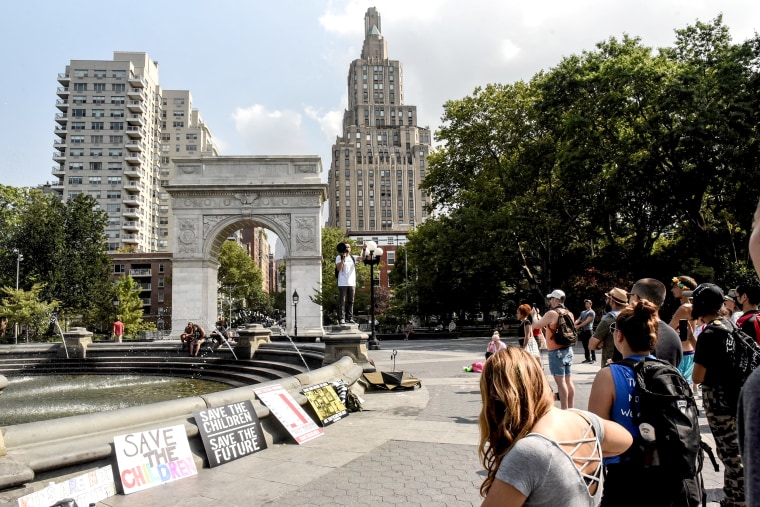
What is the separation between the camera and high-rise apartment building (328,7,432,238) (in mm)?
109938

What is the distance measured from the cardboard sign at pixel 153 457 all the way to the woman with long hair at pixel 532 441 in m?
4.37

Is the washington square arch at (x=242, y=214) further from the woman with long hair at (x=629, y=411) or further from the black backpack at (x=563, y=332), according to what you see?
the woman with long hair at (x=629, y=411)

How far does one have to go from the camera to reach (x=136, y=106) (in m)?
76.6

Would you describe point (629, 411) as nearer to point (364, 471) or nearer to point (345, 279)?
point (364, 471)

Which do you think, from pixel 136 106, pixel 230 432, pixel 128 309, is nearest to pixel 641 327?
pixel 230 432

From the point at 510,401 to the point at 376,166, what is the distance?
362ft

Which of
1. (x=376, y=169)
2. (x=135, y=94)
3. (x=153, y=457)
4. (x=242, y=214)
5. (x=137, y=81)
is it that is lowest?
(x=153, y=457)

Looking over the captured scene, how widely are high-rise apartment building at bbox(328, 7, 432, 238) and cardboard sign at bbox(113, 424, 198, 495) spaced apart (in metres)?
102

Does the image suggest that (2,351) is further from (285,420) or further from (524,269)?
(524,269)

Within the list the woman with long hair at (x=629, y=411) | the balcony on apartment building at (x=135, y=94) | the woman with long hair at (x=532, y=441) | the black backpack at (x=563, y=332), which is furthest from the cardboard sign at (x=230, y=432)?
the balcony on apartment building at (x=135, y=94)

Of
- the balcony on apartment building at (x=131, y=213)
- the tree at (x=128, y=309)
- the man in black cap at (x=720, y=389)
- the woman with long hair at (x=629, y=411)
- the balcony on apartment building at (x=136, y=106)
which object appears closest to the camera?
the woman with long hair at (x=629, y=411)

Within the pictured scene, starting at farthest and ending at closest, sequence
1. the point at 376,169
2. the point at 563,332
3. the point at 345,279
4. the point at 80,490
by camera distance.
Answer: the point at 376,169
the point at 345,279
the point at 563,332
the point at 80,490

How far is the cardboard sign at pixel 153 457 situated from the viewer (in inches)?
202

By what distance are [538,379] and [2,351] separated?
21.8 m
